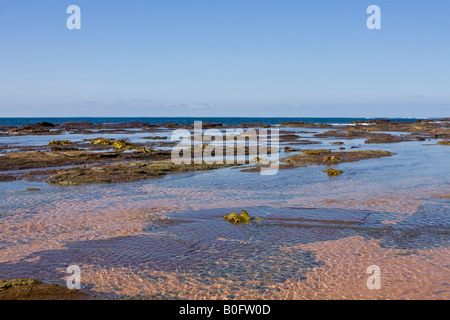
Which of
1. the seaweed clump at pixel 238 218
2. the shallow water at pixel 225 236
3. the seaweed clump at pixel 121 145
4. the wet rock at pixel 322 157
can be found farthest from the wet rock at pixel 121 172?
the seaweed clump at pixel 238 218

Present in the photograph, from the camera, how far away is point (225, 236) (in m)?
11.0

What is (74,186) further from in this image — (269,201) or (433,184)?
(433,184)

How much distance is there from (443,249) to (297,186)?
925 cm

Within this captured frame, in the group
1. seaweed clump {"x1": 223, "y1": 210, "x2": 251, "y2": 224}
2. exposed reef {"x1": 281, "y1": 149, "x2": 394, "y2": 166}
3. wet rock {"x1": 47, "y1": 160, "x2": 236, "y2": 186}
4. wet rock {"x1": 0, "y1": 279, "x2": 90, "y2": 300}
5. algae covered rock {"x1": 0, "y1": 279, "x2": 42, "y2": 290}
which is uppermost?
exposed reef {"x1": 281, "y1": 149, "x2": 394, "y2": 166}

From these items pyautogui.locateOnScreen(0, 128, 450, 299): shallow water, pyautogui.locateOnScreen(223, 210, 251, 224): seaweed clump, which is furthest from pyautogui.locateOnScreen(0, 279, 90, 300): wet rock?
pyautogui.locateOnScreen(223, 210, 251, 224): seaweed clump

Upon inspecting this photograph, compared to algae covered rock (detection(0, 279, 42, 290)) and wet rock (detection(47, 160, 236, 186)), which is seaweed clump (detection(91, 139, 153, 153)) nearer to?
wet rock (detection(47, 160, 236, 186))

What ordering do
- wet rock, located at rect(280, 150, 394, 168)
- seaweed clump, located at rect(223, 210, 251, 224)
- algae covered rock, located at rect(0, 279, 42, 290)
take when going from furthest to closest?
1. wet rock, located at rect(280, 150, 394, 168)
2. seaweed clump, located at rect(223, 210, 251, 224)
3. algae covered rock, located at rect(0, 279, 42, 290)

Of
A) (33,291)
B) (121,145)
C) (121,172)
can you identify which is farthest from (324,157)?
(33,291)

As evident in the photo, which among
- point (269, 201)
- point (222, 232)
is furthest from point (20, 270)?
point (269, 201)

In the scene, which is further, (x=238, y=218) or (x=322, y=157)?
(x=322, y=157)

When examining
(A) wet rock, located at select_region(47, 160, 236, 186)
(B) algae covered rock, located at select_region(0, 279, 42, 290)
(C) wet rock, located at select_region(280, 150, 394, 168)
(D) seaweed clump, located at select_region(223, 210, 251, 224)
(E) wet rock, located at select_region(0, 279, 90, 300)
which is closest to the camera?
(E) wet rock, located at select_region(0, 279, 90, 300)

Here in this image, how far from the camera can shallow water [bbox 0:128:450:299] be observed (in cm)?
798

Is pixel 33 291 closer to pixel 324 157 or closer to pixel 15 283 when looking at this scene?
pixel 15 283

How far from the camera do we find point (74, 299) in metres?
7.20
